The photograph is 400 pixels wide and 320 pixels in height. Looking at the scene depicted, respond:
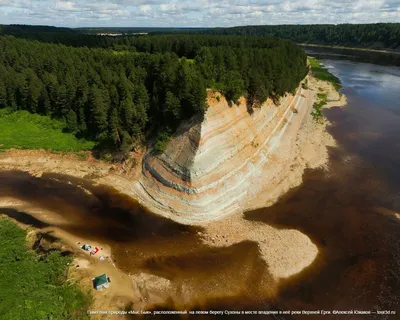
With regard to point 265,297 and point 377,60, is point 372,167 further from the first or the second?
point 377,60

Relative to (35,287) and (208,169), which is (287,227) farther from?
(35,287)

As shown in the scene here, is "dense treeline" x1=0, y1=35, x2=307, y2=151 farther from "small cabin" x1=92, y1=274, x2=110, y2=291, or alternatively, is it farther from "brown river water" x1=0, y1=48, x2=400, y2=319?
"small cabin" x1=92, y1=274, x2=110, y2=291

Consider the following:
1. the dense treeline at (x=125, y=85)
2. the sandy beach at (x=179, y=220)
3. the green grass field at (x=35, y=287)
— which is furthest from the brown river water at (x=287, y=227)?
→ the dense treeline at (x=125, y=85)

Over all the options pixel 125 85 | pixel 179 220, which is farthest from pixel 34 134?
pixel 179 220

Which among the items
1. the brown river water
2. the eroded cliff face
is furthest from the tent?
the eroded cliff face

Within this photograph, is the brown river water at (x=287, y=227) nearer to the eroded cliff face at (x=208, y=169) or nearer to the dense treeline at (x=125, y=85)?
the eroded cliff face at (x=208, y=169)

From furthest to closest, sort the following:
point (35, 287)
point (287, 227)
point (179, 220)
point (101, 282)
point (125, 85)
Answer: point (125, 85)
point (179, 220)
point (287, 227)
point (101, 282)
point (35, 287)
